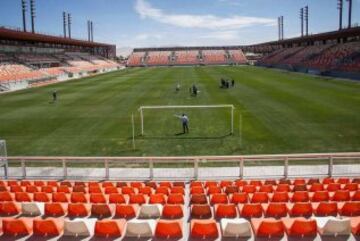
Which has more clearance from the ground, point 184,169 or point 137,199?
point 137,199

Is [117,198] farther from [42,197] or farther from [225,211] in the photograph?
[225,211]

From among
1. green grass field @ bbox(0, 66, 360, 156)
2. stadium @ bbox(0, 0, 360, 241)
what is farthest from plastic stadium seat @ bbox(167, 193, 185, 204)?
green grass field @ bbox(0, 66, 360, 156)

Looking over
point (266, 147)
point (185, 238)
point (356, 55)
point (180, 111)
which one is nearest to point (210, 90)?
point (180, 111)

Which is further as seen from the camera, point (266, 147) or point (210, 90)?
point (210, 90)

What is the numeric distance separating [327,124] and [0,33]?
51838 millimetres

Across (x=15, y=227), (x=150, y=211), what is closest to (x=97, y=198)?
(x=150, y=211)

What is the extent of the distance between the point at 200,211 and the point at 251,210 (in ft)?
4.36

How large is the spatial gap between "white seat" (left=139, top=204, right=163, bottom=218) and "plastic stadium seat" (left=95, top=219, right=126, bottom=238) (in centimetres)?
110

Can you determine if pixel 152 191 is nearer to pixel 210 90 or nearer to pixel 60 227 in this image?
pixel 60 227

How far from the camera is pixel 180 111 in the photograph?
32156 millimetres

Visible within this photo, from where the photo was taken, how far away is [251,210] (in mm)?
10047

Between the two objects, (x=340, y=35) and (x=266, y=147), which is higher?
(x=340, y=35)

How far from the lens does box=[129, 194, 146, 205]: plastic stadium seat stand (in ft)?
36.5

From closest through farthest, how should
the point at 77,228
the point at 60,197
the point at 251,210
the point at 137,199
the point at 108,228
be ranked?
the point at 108,228, the point at 77,228, the point at 251,210, the point at 137,199, the point at 60,197
